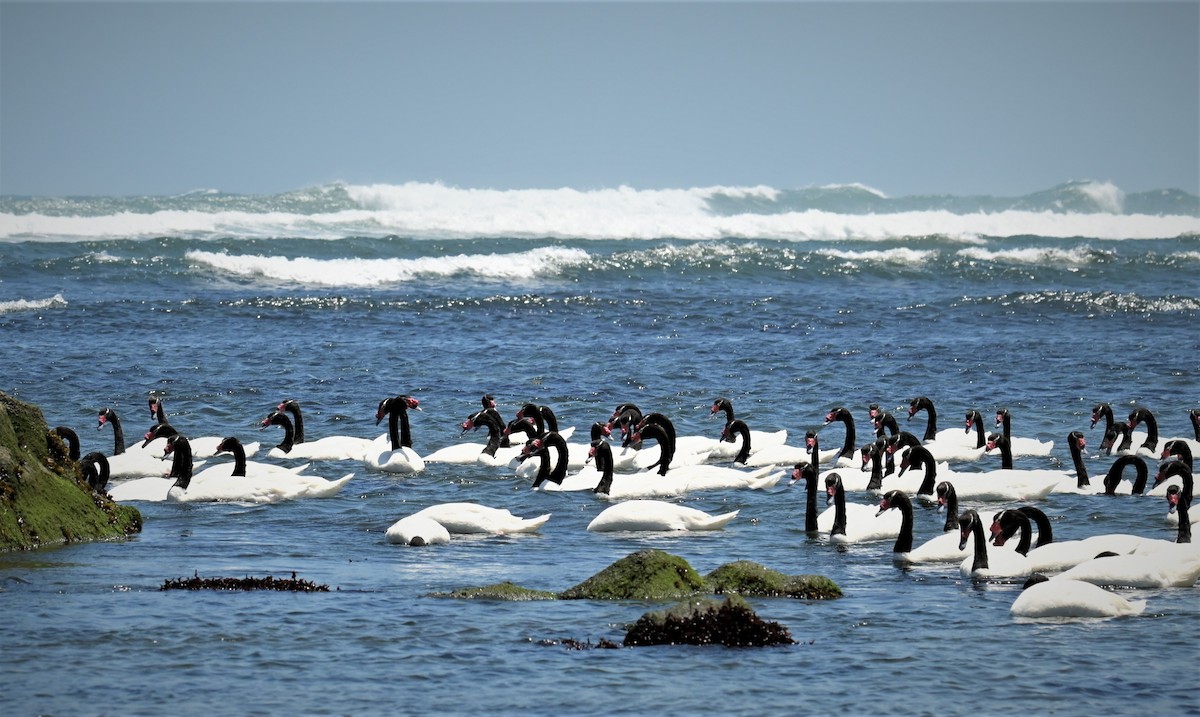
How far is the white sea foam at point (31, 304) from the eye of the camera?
111 ft

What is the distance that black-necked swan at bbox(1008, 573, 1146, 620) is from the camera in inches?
460

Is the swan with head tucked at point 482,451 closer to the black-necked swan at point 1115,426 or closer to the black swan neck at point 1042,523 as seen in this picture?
the black swan neck at point 1042,523

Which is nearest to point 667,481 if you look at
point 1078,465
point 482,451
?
point 482,451

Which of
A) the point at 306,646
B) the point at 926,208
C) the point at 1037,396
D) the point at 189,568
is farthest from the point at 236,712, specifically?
the point at 926,208

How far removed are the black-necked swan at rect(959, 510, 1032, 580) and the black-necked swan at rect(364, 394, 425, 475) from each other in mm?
7952

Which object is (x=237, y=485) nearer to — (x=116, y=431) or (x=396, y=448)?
(x=396, y=448)

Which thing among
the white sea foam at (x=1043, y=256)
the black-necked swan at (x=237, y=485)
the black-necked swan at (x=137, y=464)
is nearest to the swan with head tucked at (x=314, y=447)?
the black-necked swan at (x=137, y=464)

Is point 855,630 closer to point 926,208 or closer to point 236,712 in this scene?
point 236,712

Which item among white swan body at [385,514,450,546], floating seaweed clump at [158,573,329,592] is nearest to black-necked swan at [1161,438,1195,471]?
white swan body at [385,514,450,546]

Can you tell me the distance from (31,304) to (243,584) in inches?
970

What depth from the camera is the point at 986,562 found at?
43.7ft

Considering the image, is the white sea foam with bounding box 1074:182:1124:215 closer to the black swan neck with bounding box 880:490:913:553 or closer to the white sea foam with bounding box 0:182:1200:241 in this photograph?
the white sea foam with bounding box 0:182:1200:241

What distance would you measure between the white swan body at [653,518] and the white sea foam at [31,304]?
22018 mm

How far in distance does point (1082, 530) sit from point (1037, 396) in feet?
32.8
